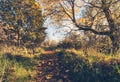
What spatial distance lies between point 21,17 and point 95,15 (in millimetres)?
10032

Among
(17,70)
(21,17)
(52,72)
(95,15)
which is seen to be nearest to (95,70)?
(52,72)

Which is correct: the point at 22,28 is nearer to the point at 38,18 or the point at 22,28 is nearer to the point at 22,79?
the point at 38,18

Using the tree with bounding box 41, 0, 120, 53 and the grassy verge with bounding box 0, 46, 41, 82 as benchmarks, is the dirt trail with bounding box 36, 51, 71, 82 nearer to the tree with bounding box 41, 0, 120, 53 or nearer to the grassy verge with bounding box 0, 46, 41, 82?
the grassy verge with bounding box 0, 46, 41, 82

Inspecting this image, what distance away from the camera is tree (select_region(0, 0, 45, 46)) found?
90.2ft

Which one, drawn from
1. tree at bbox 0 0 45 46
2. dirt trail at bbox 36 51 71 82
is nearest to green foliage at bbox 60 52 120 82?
dirt trail at bbox 36 51 71 82

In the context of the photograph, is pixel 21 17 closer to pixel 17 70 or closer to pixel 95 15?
pixel 95 15

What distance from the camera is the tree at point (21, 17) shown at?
90.2 ft

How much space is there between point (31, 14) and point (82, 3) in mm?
9412

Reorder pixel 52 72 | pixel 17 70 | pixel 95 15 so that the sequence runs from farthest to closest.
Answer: pixel 95 15, pixel 52 72, pixel 17 70

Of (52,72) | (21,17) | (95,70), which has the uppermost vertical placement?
(21,17)

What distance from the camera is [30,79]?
41.6 feet

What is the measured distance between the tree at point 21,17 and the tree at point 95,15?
19.4 ft

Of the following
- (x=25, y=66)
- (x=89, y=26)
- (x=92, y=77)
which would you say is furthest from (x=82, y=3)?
(x=92, y=77)

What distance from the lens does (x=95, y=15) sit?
20734mm
